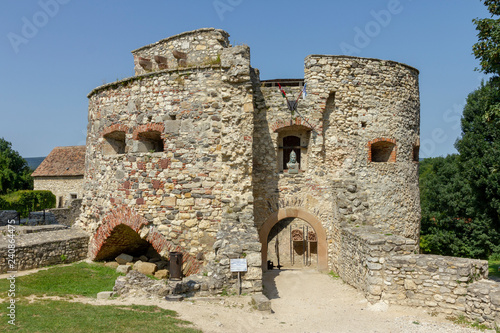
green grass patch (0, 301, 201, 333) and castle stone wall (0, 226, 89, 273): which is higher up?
castle stone wall (0, 226, 89, 273)

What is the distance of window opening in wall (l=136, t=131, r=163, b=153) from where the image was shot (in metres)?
11.2

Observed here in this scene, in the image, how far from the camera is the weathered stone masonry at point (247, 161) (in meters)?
10.3

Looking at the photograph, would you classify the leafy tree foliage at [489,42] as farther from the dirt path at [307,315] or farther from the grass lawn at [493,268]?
the grass lawn at [493,268]

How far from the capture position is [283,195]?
11.9m

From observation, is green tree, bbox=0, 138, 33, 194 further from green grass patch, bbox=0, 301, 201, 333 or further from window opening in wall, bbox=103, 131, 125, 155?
green grass patch, bbox=0, 301, 201, 333

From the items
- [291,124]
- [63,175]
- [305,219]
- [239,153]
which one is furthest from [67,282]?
[63,175]

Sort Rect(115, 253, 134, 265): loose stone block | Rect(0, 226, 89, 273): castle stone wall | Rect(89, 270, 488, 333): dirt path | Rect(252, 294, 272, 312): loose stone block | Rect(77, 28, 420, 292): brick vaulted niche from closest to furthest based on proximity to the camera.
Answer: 1. Rect(89, 270, 488, 333): dirt path
2. Rect(252, 294, 272, 312): loose stone block
3. Rect(77, 28, 420, 292): brick vaulted niche
4. Rect(0, 226, 89, 273): castle stone wall
5. Rect(115, 253, 134, 265): loose stone block

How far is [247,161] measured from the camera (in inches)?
416

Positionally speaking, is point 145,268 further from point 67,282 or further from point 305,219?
point 305,219

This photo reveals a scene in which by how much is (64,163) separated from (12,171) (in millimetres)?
8344

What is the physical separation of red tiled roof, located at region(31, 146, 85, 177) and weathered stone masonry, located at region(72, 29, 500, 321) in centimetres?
1943

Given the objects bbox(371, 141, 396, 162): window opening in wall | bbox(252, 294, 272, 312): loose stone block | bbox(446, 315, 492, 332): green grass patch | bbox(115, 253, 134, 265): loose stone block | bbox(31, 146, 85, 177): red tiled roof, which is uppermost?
bbox(31, 146, 85, 177): red tiled roof

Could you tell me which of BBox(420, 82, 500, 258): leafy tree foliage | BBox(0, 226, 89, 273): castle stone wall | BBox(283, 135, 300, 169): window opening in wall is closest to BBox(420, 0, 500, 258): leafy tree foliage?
BBox(420, 82, 500, 258): leafy tree foliage

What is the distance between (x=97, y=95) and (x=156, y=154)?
11.7ft
